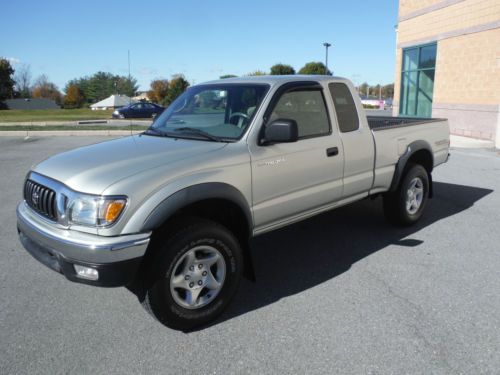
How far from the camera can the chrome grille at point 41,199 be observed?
10.5ft

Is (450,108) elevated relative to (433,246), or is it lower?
elevated

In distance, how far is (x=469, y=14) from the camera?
16.7 metres

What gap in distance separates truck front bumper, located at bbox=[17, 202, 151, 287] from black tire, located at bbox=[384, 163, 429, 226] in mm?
3524

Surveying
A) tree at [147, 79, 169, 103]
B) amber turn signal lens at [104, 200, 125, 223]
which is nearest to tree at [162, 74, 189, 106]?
tree at [147, 79, 169, 103]

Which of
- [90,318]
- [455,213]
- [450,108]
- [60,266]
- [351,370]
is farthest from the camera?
[450,108]

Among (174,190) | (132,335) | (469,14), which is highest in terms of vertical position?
(469,14)

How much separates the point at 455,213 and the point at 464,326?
3412mm

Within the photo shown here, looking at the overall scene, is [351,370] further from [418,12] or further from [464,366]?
[418,12]

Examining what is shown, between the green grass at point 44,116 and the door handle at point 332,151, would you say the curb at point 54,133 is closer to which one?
the green grass at point 44,116

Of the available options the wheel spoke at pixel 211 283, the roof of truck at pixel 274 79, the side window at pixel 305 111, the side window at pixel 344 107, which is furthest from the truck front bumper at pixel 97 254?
the side window at pixel 344 107

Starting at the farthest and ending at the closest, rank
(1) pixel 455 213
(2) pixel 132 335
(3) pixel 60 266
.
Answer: (1) pixel 455 213 → (2) pixel 132 335 → (3) pixel 60 266

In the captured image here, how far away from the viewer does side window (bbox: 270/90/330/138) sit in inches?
160

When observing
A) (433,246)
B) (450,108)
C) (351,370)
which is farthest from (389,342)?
(450,108)

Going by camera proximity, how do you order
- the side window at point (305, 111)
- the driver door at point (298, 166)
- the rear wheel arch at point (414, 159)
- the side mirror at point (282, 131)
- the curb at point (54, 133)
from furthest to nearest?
the curb at point (54, 133) → the rear wheel arch at point (414, 159) → the side window at point (305, 111) → the driver door at point (298, 166) → the side mirror at point (282, 131)
